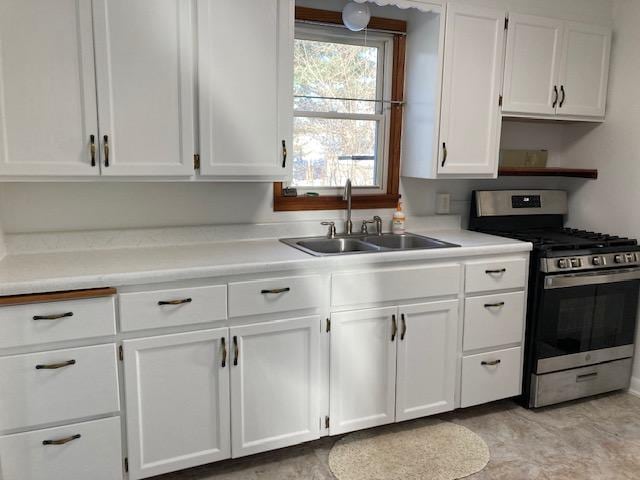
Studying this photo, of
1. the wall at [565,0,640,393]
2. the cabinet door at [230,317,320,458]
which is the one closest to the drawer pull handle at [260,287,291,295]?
the cabinet door at [230,317,320,458]

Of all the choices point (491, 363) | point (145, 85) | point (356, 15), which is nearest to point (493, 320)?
point (491, 363)

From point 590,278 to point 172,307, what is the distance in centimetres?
222

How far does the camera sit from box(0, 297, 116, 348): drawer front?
1.89 metres

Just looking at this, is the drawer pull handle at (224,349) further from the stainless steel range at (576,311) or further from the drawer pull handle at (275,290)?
the stainless steel range at (576,311)

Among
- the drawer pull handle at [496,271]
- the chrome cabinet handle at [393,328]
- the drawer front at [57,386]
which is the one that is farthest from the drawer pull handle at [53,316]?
the drawer pull handle at [496,271]

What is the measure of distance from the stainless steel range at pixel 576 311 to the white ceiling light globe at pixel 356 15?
49.3 inches

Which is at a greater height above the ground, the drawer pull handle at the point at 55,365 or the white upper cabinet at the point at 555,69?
the white upper cabinet at the point at 555,69

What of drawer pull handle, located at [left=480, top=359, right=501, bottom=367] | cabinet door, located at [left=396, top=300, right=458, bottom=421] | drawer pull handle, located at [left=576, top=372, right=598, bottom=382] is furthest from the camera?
drawer pull handle, located at [left=576, top=372, right=598, bottom=382]

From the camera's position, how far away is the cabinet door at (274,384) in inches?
90.0

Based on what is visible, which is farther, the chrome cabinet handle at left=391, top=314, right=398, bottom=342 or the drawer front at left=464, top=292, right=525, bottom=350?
the drawer front at left=464, top=292, right=525, bottom=350

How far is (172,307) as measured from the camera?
2.12 meters

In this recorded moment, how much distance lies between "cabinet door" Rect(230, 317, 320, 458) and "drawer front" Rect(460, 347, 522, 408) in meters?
0.87

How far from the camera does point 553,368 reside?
9.78 feet

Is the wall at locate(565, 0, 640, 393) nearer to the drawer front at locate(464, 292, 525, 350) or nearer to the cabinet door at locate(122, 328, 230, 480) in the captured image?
the drawer front at locate(464, 292, 525, 350)
